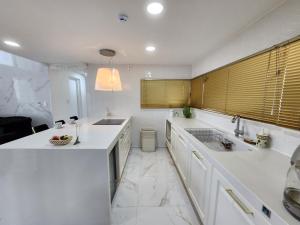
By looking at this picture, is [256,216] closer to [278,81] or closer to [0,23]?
[278,81]

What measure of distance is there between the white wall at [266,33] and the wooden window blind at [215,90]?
0.21 metres

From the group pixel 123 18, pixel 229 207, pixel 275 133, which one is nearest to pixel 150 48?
pixel 123 18

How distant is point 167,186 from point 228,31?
89.6 inches

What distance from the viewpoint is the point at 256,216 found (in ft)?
2.43

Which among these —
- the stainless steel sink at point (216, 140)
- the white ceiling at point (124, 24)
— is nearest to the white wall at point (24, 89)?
the white ceiling at point (124, 24)

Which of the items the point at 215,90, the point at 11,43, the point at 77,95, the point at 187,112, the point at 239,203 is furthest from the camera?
the point at 77,95

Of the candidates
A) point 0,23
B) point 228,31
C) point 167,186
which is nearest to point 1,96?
point 0,23

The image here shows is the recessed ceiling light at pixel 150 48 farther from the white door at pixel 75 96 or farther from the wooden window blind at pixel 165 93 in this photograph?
the white door at pixel 75 96

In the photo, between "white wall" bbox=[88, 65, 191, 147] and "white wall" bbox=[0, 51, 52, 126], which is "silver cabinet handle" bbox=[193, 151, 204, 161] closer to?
"white wall" bbox=[88, 65, 191, 147]

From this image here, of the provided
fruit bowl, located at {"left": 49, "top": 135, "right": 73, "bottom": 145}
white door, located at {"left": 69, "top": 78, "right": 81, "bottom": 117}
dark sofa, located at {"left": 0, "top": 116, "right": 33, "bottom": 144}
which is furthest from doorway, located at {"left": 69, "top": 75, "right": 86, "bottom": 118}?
fruit bowl, located at {"left": 49, "top": 135, "right": 73, "bottom": 145}

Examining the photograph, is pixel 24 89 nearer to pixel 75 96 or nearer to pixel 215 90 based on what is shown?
pixel 75 96

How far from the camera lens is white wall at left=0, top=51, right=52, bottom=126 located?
12.8 ft

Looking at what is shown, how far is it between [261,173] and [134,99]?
10.1 feet

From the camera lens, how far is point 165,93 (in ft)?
12.1
